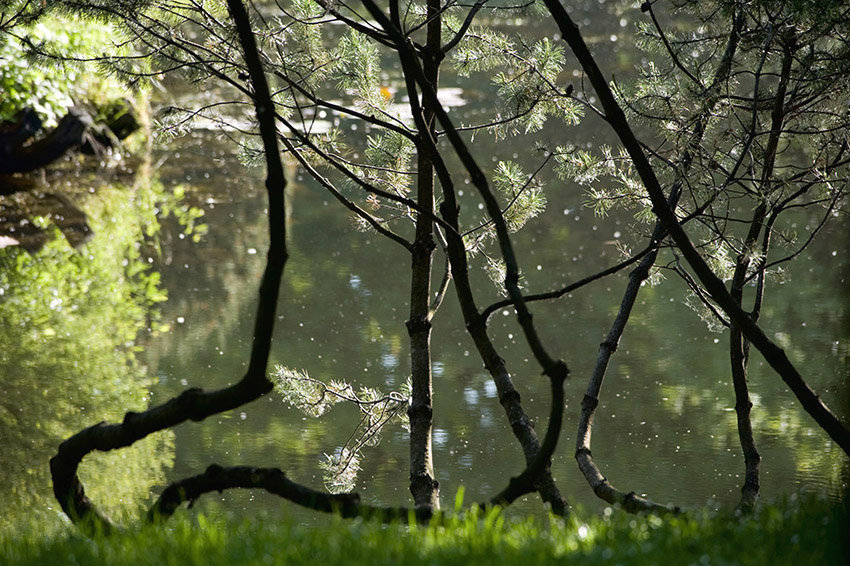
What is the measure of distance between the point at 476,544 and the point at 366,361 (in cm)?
472

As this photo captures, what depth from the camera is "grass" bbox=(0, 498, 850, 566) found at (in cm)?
231

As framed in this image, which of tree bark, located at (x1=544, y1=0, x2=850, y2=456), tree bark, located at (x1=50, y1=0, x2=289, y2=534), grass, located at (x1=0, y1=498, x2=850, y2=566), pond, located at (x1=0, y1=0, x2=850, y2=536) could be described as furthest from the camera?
pond, located at (x1=0, y1=0, x2=850, y2=536)

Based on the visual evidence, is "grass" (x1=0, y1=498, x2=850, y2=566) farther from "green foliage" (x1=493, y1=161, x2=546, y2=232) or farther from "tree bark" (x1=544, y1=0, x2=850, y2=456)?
"green foliage" (x1=493, y1=161, x2=546, y2=232)

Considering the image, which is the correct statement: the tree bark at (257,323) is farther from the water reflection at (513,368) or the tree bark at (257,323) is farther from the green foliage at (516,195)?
the water reflection at (513,368)

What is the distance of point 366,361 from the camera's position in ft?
23.2

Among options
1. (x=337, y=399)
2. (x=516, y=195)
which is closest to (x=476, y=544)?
(x=516, y=195)

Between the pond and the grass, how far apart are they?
116 centimetres

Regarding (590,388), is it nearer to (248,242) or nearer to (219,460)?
(219,460)

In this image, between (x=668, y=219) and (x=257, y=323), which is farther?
(x=668, y=219)

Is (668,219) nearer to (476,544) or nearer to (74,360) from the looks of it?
(476,544)

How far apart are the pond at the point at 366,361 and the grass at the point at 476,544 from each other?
45.7 inches

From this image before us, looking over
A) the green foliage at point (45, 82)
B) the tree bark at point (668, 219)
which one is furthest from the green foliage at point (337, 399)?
the green foliage at point (45, 82)

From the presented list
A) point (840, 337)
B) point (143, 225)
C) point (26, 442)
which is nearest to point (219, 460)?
point (26, 442)

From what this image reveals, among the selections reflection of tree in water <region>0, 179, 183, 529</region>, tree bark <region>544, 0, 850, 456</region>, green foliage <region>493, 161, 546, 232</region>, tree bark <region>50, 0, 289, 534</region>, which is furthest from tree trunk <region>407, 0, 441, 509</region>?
reflection of tree in water <region>0, 179, 183, 529</region>
